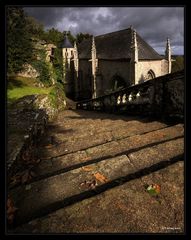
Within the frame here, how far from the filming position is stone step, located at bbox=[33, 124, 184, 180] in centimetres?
329

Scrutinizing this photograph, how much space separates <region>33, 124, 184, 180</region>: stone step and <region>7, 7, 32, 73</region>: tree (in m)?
16.3

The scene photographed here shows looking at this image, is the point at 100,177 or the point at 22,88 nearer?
the point at 100,177

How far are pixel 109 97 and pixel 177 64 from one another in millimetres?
39257

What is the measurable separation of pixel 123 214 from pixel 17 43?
1931 cm

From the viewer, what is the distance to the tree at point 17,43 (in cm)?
1751

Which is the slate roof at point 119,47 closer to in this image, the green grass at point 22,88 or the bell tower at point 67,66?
the bell tower at point 67,66

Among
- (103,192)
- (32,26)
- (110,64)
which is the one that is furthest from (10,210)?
(32,26)

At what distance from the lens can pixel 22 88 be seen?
18.8 metres

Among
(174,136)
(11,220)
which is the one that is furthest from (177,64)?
(11,220)

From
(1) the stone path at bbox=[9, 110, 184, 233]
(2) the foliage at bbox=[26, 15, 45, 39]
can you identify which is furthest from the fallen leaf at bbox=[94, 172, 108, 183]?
(2) the foliage at bbox=[26, 15, 45, 39]

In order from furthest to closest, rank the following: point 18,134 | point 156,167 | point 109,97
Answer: point 109,97 < point 18,134 < point 156,167

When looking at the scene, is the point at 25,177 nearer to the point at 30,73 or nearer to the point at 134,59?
the point at 30,73

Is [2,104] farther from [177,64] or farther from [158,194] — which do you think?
[177,64]

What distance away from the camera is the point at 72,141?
4723 millimetres
